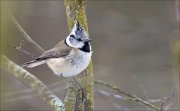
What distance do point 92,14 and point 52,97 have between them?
12.5 feet

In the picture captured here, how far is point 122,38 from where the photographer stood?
7.26 meters

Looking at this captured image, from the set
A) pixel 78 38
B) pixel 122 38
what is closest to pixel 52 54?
pixel 78 38

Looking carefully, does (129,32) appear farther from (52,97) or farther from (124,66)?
(52,97)

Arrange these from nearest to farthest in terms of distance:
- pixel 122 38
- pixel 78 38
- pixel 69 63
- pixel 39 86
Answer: pixel 39 86, pixel 78 38, pixel 69 63, pixel 122 38

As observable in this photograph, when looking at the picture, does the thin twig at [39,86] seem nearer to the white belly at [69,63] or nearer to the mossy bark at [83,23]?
the mossy bark at [83,23]

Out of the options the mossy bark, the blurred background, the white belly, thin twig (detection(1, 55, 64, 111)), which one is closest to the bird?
the white belly

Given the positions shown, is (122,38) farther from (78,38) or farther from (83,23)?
(83,23)

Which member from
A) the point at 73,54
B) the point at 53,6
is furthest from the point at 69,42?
the point at 53,6

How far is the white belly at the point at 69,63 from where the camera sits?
12.6ft

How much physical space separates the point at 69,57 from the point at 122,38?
3.31 meters

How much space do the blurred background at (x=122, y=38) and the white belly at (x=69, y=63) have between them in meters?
2.45

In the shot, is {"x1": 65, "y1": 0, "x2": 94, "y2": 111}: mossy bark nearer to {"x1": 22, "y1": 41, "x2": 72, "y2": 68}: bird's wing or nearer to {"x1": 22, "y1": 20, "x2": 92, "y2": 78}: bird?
{"x1": 22, "y1": 20, "x2": 92, "y2": 78}: bird

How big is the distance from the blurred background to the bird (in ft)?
7.96

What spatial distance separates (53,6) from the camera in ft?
22.4
